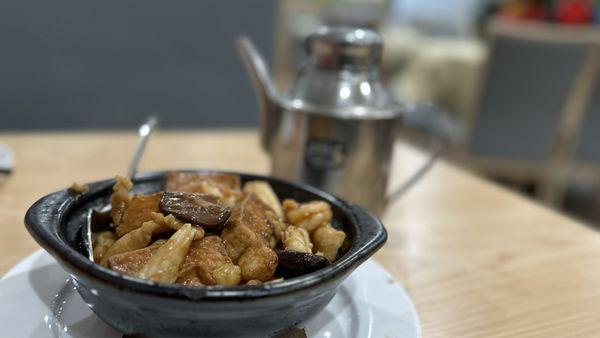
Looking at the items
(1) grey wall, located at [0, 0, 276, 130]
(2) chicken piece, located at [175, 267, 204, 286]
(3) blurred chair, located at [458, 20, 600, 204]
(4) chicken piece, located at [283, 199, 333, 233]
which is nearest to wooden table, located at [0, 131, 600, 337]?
(4) chicken piece, located at [283, 199, 333, 233]

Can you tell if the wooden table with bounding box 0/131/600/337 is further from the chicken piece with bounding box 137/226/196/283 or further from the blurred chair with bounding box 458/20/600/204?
the blurred chair with bounding box 458/20/600/204

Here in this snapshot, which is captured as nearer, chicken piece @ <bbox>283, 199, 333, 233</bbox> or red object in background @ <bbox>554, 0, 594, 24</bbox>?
chicken piece @ <bbox>283, 199, 333, 233</bbox>

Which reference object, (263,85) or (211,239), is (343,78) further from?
(211,239)

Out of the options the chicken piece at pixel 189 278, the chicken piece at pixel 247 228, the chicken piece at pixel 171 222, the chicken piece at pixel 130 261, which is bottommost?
the chicken piece at pixel 189 278

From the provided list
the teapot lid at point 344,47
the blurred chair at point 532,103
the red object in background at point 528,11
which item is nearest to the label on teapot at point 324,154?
the teapot lid at point 344,47

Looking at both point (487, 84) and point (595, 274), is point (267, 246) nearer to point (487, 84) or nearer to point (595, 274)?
point (595, 274)

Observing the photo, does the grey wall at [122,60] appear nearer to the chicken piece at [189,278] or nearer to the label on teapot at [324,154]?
the label on teapot at [324,154]

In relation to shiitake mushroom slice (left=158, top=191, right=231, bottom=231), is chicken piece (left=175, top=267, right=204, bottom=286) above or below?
below
